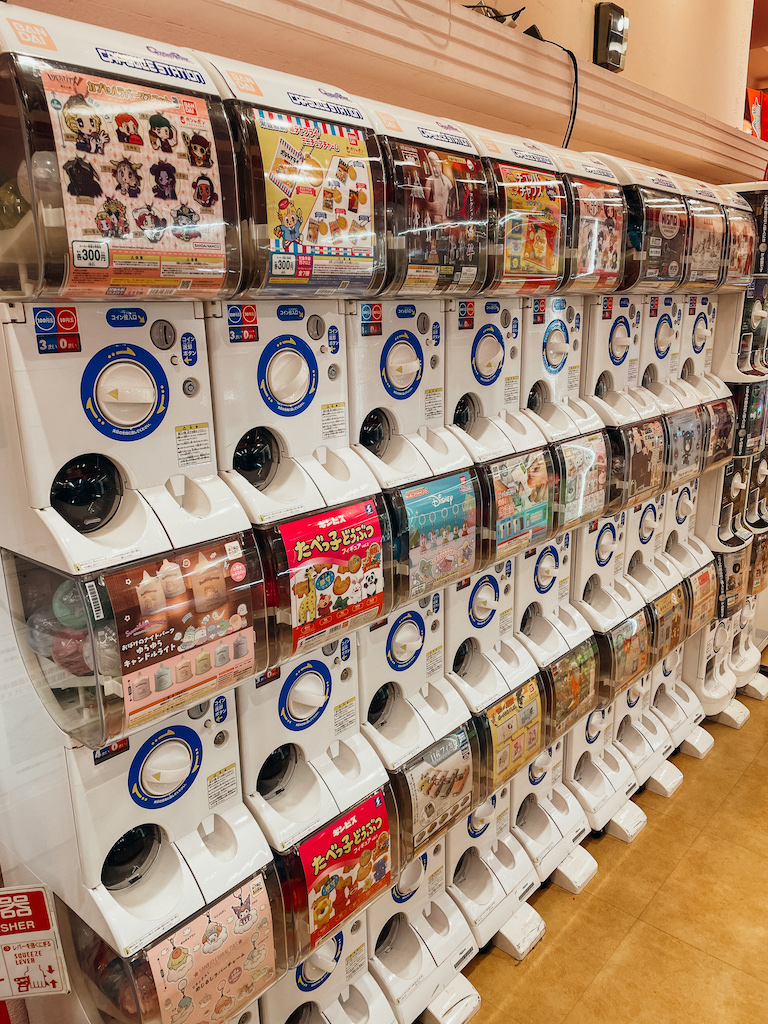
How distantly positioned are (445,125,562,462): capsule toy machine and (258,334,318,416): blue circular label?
44cm

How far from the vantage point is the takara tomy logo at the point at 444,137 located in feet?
4.93

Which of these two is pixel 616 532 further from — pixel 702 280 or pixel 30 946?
pixel 30 946

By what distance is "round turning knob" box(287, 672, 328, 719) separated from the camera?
155 centimetres

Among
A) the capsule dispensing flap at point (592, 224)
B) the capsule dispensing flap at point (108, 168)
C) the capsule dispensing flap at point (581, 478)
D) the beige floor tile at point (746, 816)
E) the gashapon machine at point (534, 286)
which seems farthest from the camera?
the beige floor tile at point (746, 816)

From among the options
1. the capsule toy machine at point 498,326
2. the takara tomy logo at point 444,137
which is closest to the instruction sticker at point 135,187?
the takara tomy logo at point 444,137

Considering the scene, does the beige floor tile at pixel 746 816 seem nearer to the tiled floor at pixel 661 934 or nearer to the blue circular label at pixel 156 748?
the tiled floor at pixel 661 934

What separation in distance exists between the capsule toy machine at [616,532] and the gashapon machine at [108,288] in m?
1.29

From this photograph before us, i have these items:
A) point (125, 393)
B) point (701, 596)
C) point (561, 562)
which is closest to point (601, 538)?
point (561, 562)

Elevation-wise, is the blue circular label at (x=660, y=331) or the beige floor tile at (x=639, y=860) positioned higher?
the blue circular label at (x=660, y=331)

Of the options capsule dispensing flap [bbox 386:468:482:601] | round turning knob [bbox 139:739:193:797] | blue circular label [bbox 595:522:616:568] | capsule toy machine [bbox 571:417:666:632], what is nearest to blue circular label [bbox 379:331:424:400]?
capsule dispensing flap [bbox 386:468:482:601]

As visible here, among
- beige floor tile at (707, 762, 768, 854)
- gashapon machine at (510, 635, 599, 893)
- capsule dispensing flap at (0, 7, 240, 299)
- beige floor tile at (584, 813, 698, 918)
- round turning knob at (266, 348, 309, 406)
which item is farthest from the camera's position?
beige floor tile at (707, 762, 768, 854)

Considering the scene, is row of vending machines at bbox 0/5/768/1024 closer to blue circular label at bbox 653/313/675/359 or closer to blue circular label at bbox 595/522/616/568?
blue circular label at bbox 595/522/616/568

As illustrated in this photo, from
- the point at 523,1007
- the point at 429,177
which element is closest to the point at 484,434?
the point at 429,177

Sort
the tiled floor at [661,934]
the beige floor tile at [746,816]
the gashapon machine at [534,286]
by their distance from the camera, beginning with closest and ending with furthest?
the gashapon machine at [534,286], the tiled floor at [661,934], the beige floor tile at [746,816]
